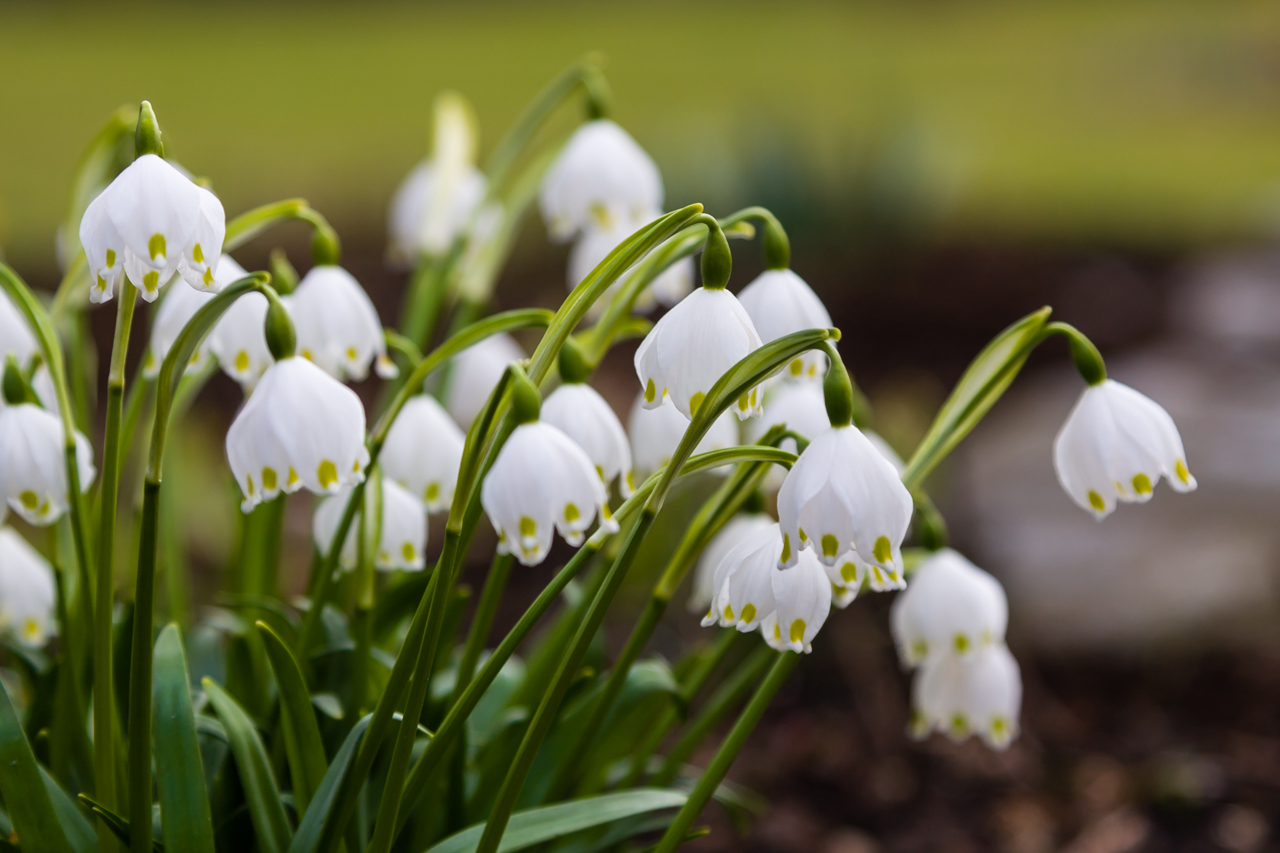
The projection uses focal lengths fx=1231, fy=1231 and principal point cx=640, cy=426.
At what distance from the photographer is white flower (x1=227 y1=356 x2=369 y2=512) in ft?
2.77

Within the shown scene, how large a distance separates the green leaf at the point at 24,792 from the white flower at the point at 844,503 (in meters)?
A: 0.65

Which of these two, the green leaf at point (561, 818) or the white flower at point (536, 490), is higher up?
the white flower at point (536, 490)

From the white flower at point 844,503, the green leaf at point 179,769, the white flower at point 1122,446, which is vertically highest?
the white flower at point 844,503

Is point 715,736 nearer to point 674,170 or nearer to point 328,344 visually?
point 328,344

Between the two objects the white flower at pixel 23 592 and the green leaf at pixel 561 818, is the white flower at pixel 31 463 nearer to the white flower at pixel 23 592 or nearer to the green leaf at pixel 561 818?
the white flower at pixel 23 592

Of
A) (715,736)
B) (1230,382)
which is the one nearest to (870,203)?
(1230,382)

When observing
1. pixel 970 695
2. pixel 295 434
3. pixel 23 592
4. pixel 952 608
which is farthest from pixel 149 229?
pixel 970 695

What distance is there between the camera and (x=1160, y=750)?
7.52 ft

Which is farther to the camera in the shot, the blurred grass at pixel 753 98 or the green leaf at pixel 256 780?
the blurred grass at pixel 753 98

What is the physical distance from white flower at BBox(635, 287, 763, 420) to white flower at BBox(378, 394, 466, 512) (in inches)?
13.8

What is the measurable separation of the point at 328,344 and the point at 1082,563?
6.53 feet

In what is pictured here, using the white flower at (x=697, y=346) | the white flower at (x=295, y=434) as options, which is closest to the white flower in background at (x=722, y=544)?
the white flower at (x=697, y=346)

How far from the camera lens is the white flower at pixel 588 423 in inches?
38.1

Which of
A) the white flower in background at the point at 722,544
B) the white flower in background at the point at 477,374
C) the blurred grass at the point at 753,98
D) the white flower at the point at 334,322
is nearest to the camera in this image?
the white flower at the point at 334,322
